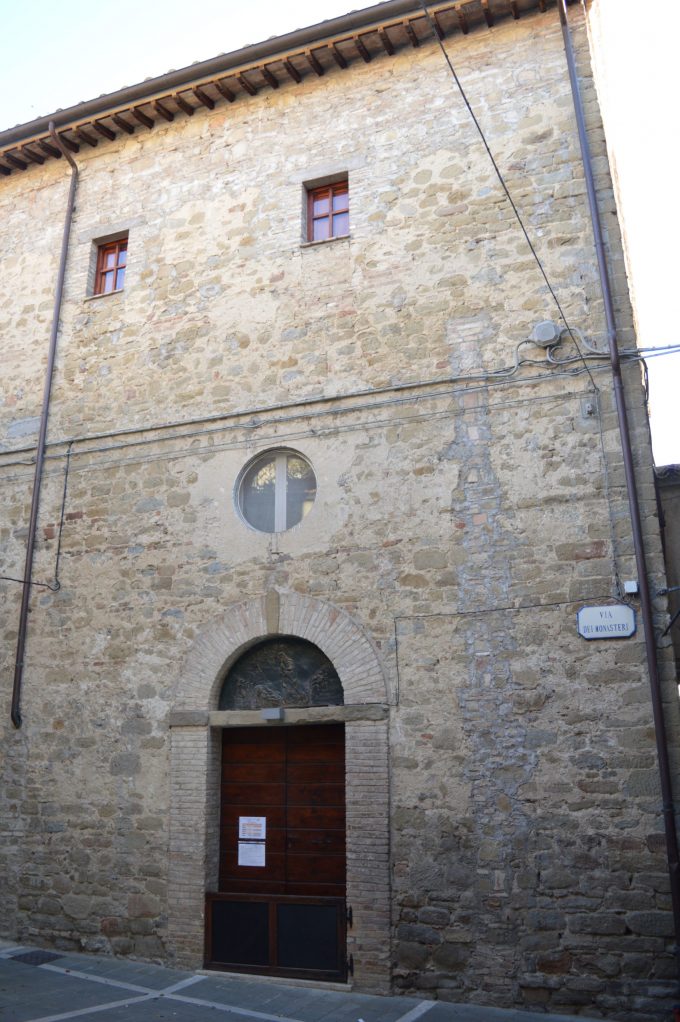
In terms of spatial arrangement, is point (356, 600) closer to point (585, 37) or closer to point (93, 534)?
point (93, 534)

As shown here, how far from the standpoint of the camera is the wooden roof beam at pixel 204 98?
30.6 feet

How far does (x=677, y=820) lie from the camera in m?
5.87

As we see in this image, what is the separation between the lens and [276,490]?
800 cm

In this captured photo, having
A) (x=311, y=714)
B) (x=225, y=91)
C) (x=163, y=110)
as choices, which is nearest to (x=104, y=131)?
(x=163, y=110)

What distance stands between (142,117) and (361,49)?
2.75 m

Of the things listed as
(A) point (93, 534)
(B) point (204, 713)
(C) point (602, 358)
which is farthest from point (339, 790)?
(C) point (602, 358)

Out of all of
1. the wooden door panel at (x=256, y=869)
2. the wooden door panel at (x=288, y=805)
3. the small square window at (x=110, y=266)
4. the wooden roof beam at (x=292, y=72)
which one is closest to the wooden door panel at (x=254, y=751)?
the wooden door panel at (x=288, y=805)

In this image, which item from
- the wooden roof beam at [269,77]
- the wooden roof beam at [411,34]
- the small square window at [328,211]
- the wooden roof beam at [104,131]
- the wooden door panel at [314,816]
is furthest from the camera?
the wooden roof beam at [104,131]

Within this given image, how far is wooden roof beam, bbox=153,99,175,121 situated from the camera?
9.52 metres

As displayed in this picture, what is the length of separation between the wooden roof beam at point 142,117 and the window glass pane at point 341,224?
2871 millimetres

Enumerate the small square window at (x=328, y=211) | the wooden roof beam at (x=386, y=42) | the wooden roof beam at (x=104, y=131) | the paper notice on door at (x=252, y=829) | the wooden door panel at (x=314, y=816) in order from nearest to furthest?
1. the wooden door panel at (x=314, y=816)
2. the paper notice on door at (x=252, y=829)
3. the wooden roof beam at (x=386, y=42)
4. the small square window at (x=328, y=211)
5. the wooden roof beam at (x=104, y=131)

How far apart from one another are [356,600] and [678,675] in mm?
2674

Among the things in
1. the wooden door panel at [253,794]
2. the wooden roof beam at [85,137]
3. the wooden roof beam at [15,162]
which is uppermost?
the wooden roof beam at [15,162]

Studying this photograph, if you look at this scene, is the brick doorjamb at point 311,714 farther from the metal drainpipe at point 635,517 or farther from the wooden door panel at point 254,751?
the metal drainpipe at point 635,517
